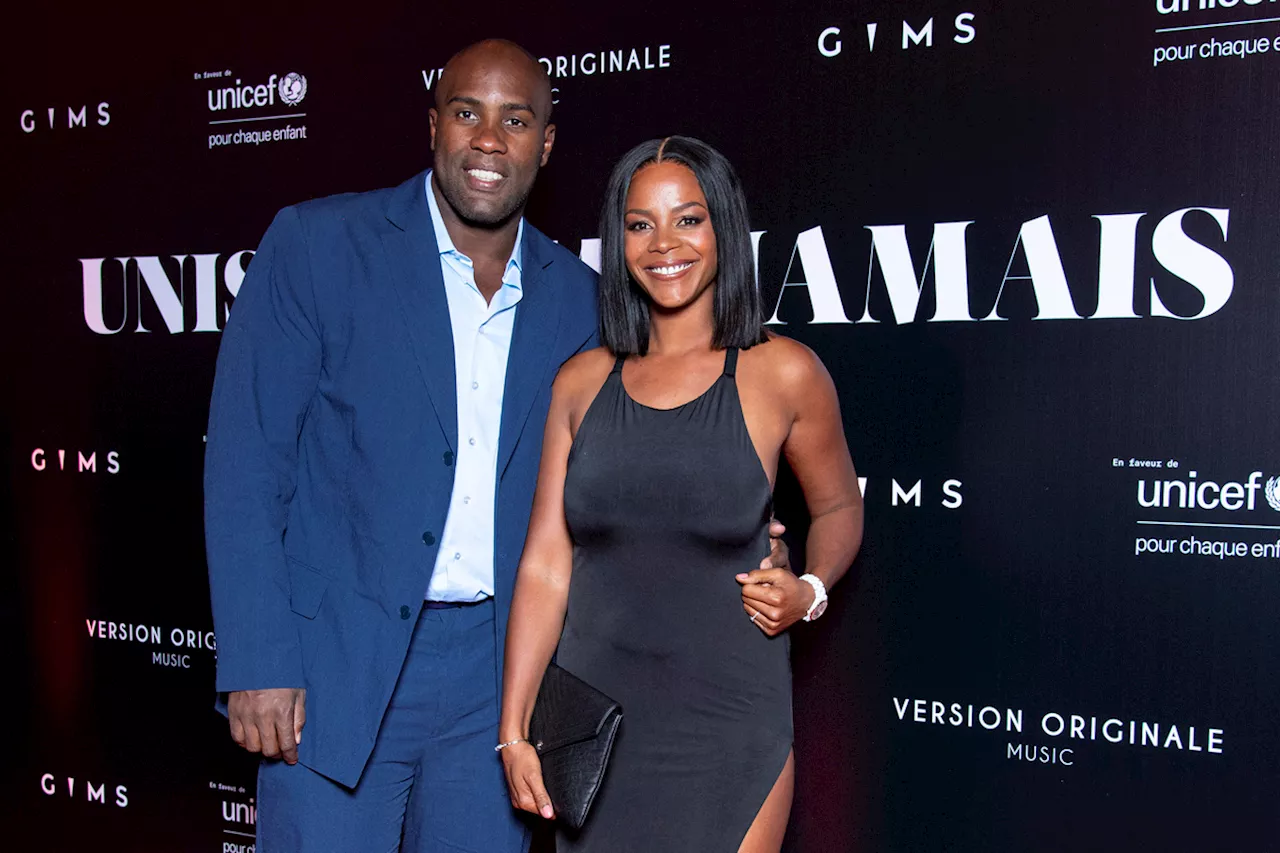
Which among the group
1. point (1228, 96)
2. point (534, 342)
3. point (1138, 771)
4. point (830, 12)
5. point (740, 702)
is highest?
point (830, 12)

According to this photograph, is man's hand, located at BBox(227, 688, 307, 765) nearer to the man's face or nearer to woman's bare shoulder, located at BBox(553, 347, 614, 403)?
woman's bare shoulder, located at BBox(553, 347, 614, 403)

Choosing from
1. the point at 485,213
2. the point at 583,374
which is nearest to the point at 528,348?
the point at 583,374

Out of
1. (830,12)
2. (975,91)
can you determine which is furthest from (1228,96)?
(830,12)

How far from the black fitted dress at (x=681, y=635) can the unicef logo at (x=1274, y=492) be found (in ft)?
4.04

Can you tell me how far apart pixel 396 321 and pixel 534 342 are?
0.26 metres

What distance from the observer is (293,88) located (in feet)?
9.94

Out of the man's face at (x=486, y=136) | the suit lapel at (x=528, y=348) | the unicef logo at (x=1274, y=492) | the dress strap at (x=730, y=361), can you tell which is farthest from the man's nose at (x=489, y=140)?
the unicef logo at (x=1274, y=492)

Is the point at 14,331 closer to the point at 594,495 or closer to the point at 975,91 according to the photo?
the point at 594,495

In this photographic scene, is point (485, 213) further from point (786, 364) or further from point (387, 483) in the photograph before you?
point (786, 364)

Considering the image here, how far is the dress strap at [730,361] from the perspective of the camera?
177 centimetres

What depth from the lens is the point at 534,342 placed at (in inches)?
78.6

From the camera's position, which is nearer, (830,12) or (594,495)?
(594,495)

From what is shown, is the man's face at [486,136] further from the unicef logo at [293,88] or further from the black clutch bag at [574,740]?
the unicef logo at [293,88]

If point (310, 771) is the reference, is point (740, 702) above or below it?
above
